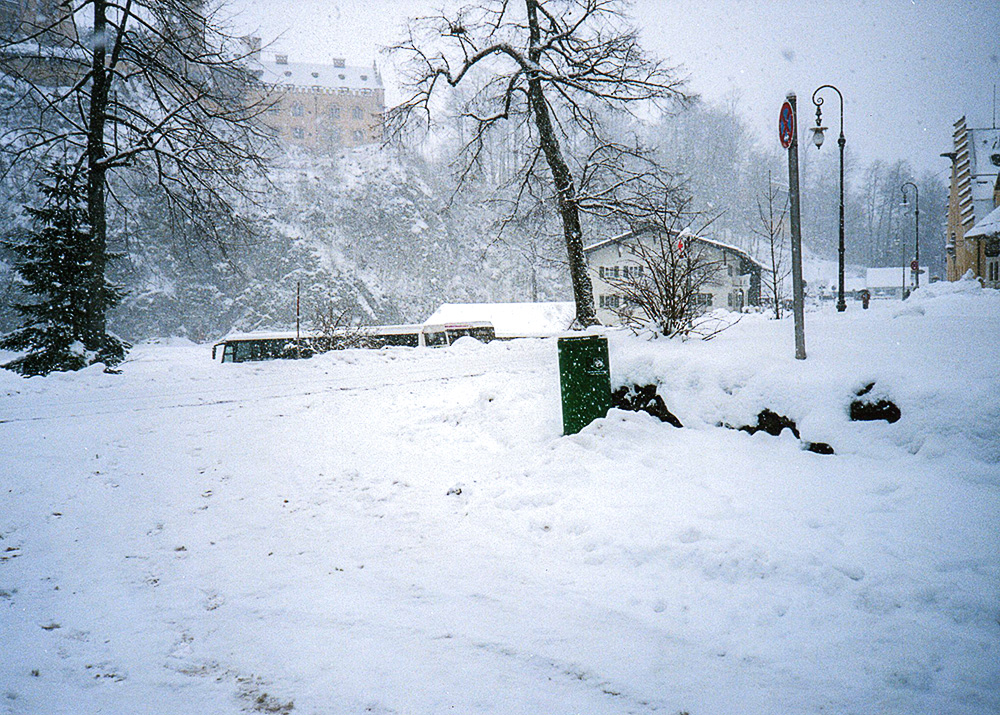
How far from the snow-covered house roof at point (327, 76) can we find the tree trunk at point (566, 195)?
69955 millimetres

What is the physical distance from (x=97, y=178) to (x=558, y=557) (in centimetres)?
1662

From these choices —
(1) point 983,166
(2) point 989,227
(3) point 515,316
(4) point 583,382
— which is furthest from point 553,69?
(1) point 983,166

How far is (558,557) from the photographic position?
3.88 m

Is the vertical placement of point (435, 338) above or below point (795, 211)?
below

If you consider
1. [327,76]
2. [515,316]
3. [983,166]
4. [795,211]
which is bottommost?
[515,316]

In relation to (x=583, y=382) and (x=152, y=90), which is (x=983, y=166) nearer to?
(x=583, y=382)

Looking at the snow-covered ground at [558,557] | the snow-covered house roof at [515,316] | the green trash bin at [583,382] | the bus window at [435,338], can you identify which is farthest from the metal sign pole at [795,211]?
the snow-covered house roof at [515,316]

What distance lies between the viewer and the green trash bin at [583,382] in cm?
631

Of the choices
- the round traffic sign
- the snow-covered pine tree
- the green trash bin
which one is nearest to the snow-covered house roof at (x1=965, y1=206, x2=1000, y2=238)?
the round traffic sign

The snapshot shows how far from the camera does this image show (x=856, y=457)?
4.52 m

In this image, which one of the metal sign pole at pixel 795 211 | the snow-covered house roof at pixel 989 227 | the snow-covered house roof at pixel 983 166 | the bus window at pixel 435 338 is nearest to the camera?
the metal sign pole at pixel 795 211

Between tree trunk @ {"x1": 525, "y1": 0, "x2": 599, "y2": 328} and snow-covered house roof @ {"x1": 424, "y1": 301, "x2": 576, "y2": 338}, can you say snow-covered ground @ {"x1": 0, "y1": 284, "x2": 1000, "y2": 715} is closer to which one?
tree trunk @ {"x1": 525, "y1": 0, "x2": 599, "y2": 328}

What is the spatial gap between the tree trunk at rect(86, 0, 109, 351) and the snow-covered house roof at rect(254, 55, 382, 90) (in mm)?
66140

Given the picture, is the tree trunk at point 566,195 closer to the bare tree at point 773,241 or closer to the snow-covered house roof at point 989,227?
the bare tree at point 773,241
